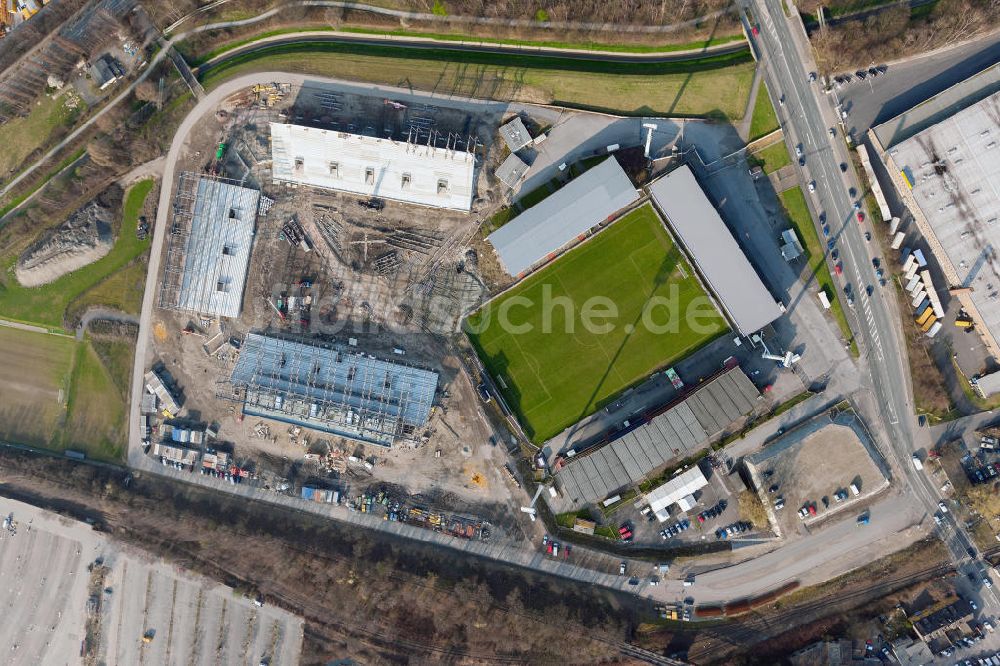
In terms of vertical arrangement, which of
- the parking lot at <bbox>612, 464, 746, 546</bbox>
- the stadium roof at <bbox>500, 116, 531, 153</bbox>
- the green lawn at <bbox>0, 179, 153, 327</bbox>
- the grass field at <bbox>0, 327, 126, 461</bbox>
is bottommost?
the parking lot at <bbox>612, 464, 746, 546</bbox>

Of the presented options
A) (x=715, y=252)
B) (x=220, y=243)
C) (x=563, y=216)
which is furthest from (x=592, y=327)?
(x=220, y=243)

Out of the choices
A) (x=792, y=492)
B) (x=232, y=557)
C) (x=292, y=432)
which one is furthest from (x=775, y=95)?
(x=232, y=557)

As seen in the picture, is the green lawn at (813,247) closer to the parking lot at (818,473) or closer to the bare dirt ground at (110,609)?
the parking lot at (818,473)

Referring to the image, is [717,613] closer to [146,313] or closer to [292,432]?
[292,432]

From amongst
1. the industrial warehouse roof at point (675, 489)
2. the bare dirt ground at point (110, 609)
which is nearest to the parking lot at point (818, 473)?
the industrial warehouse roof at point (675, 489)

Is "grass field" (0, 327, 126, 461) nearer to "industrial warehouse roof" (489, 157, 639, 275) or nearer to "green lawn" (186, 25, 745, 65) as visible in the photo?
A: "green lawn" (186, 25, 745, 65)

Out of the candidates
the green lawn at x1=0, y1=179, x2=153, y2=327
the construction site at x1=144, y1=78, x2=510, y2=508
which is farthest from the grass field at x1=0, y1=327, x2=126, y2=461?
the construction site at x1=144, y1=78, x2=510, y2=508
